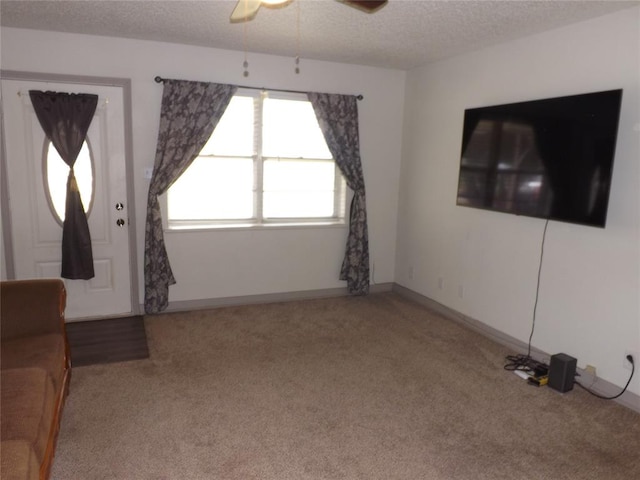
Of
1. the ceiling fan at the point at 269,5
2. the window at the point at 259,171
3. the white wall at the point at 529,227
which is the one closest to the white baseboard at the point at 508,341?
the white wall at the point at 529,227

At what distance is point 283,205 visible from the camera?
495 cm

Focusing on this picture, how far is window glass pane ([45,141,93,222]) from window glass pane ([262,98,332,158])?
64.6 inches

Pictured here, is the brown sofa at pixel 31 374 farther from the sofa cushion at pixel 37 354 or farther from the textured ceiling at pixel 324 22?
the textured ceiling at pixel 324 22

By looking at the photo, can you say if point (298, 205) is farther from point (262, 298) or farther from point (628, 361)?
point (628, 361)

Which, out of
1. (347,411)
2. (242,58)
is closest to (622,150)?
(347,411)

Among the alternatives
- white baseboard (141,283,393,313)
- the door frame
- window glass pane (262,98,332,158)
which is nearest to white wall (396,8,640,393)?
white baseboard (141,283,393,313)

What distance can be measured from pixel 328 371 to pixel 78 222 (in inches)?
101

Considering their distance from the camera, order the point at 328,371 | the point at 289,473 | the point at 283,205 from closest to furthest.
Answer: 1. the point at 289,473
2. the point at 328,371
3. the point at 283,205

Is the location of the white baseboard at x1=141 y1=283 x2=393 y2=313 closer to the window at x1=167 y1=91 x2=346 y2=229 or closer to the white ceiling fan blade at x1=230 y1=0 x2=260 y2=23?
the window at x1=167 y1=91 x2=346 y2=229

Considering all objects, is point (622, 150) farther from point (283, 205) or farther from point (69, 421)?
point (69, 421)

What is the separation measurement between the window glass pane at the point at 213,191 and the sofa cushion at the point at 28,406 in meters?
2.49

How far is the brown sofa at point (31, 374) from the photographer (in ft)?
5.50

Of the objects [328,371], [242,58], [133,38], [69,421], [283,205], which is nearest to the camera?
[69,421]

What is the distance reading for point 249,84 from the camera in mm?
4527
